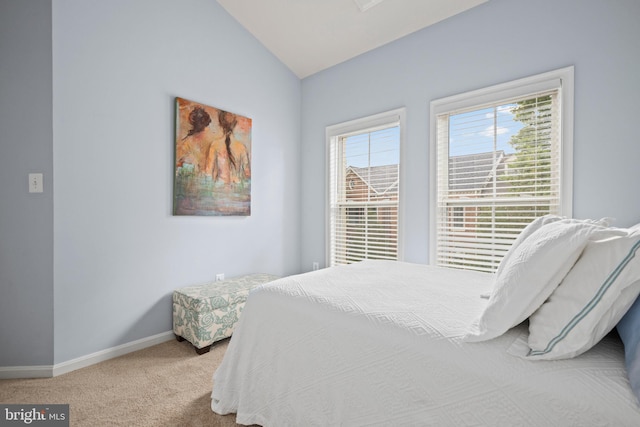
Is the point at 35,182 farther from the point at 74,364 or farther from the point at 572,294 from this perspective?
the point at 572,294

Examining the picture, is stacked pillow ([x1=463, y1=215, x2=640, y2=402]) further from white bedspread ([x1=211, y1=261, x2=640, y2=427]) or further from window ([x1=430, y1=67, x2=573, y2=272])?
window ([x1=430, y1=67, x2=573, y2=272])

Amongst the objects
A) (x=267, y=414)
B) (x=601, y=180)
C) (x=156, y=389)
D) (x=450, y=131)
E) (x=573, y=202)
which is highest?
(x=450, y=131)

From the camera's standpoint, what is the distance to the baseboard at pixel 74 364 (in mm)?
1995

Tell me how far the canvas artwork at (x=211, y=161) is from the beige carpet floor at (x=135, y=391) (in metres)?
1.20

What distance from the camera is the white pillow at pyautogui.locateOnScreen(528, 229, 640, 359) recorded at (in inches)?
32.3

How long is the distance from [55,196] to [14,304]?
760 millimetres

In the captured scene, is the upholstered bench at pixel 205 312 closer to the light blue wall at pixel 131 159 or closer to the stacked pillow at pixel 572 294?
the light blue wall at pixel 131 159

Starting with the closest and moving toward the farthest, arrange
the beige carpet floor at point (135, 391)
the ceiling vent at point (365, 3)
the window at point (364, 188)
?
the beige carpet floor at point (135, 391) → the ceiling vent at point (365, 3) → the window at point (364, 188)

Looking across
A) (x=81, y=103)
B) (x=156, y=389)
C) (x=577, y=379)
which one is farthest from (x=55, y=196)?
(x=577, y=379)

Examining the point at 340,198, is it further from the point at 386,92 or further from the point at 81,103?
the point at 81,103

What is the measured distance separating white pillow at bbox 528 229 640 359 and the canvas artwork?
2.58 m

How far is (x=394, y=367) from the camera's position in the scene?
106cm

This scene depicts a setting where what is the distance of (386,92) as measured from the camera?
3.02 m

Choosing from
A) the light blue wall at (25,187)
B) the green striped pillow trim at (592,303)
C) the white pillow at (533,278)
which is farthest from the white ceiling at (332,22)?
the green striped pillow trim at (592,303)
